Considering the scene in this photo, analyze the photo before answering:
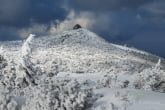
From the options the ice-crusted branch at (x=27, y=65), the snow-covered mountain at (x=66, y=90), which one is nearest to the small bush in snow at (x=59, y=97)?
the snow-covered mountain at (x=66, y=90)

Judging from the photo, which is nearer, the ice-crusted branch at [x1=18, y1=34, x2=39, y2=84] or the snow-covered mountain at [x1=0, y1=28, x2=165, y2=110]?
the snow-covered mountain at [x1=0, y1=28, x2=165, y2=110]

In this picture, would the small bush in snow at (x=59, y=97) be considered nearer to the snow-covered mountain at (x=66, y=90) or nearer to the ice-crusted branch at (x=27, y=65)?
the snow-covered mountain at (x=66, y=90)

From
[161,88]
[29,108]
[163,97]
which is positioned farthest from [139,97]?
[161,88]

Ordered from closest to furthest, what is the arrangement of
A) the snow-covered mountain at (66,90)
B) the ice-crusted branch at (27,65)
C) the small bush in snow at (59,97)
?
the small bush in snow at (59,97)
the snow-covered mountain at (66,90)
the ice-crusted branch at (27,65)

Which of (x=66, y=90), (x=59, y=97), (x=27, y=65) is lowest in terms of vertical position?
(x=59, y=97)

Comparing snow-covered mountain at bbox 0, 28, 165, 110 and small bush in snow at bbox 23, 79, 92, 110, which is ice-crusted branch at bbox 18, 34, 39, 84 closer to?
snow-covered mountain at bbox 0, 28, 165, 110

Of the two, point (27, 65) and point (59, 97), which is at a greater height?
point (27, 65)

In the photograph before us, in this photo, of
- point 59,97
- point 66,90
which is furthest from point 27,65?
point 59,97

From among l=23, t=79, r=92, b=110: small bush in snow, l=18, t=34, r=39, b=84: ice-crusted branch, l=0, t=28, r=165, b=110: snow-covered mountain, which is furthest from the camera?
l=18, t=34, r=39, b=84: ice-crusted branch

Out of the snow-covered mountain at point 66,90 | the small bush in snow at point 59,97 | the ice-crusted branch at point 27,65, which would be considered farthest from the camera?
the ice-crusted branch at point 27,65

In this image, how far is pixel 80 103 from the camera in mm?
11727

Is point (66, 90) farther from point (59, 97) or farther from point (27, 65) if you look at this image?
point (27, 65)

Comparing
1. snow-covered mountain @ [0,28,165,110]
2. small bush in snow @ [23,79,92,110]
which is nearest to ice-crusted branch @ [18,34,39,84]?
snow-covered mountain @ [0,28,165,110]

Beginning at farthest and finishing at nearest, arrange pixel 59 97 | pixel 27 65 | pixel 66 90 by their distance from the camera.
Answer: pixel 27 65, pixel 66 90, pixel 59 97
